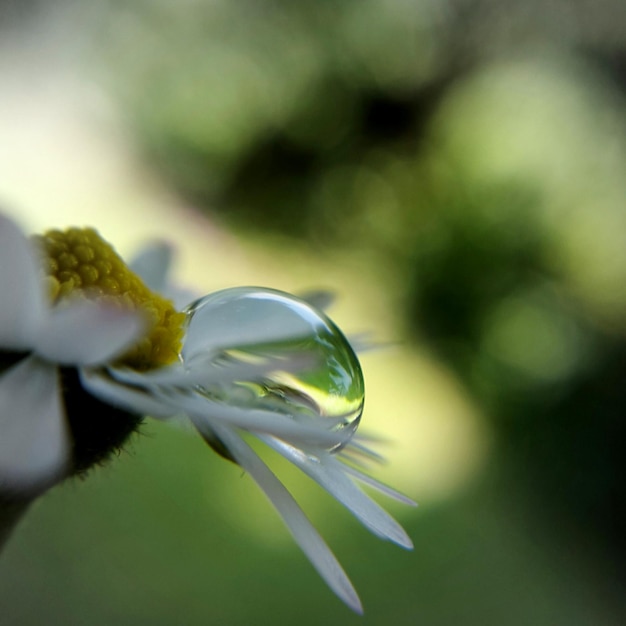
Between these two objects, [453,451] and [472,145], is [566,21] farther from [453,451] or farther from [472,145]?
[453,451]

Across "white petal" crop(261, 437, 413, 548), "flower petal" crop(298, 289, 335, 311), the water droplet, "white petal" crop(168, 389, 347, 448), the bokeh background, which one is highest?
"white petal" crop(168, 389, 347, 448)

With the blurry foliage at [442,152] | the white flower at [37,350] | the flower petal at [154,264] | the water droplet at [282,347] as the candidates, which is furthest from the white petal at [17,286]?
the blurry foliage at [442,152]

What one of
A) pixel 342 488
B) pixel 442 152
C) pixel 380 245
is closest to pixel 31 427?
pixel 342 488

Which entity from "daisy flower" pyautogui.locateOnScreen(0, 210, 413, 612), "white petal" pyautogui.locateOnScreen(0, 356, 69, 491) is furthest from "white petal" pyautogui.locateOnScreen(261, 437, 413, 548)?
"white petal" pyautogui.locateOnScreen(0, 356, 69, 491)

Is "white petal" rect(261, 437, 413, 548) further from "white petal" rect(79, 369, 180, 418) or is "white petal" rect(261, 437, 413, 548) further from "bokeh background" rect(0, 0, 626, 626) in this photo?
"bokeh background" rect(0, 0, 626, 626)

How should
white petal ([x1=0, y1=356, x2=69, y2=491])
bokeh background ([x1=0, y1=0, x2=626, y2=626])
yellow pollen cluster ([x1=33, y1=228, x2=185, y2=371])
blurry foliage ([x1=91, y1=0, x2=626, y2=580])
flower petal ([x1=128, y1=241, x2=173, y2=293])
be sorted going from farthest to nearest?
blurry foliage ([x1=91, y1=0, x2=626, y2=580]) → bokeh background ([x1=0, y1=0, x2=626, y2=626]) → flower petal ([x1=128, y1=241, x2=173, y2=293]) → yellow pollen cluster ([x1=33, y1=228, x2=185, y2=371]) → white petal ([x1=0, y1=356, x2=69, y2=491])

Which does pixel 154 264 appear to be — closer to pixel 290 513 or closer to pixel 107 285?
pixel 107 285

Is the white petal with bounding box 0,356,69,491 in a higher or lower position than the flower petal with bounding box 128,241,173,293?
higher
